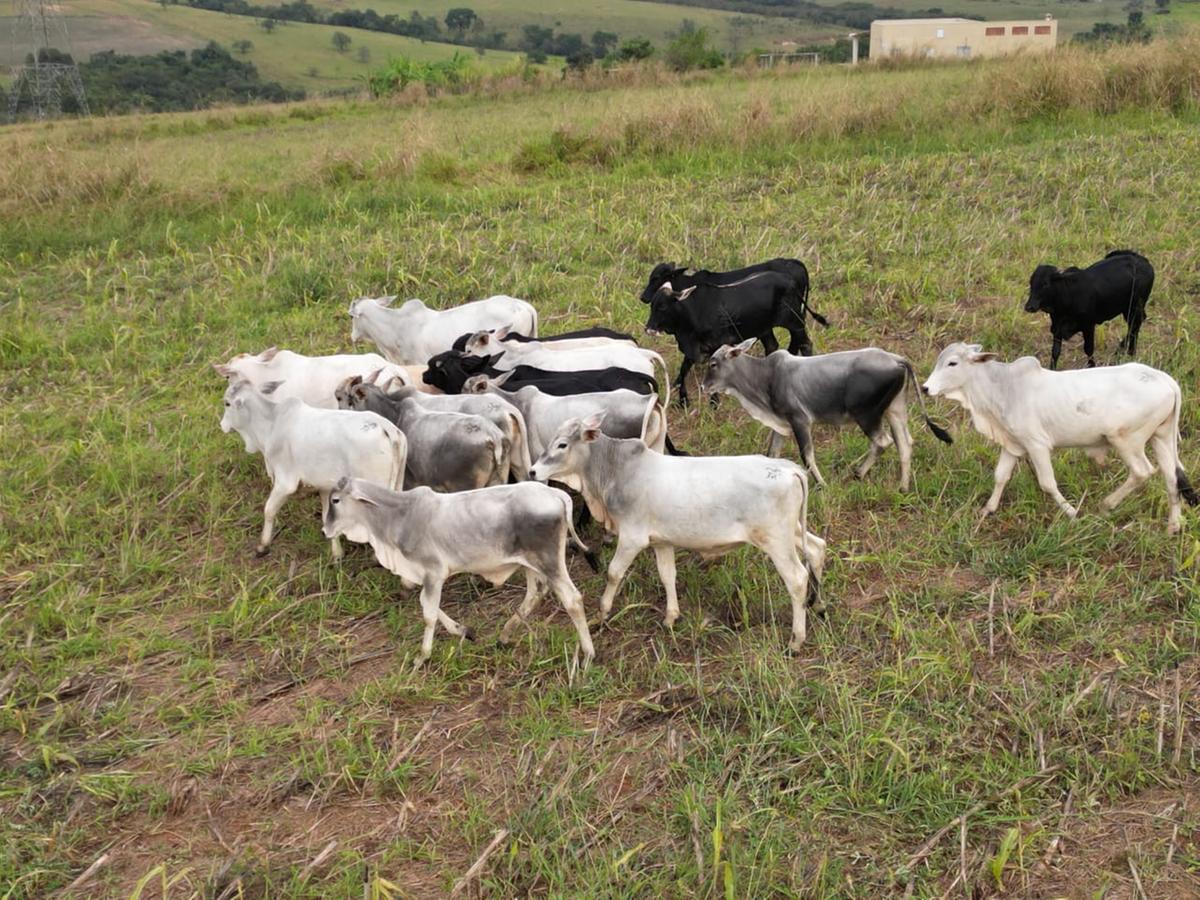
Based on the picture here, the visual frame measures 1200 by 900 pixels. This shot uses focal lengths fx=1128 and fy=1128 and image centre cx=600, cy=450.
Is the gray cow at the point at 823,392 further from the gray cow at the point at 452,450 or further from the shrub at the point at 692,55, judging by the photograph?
the shrub at the point at 692,55

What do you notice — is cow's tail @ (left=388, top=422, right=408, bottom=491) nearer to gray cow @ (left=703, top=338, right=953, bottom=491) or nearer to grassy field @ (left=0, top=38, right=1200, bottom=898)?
grassy field @ (left=0, top=38, right=1200, bottom=898)

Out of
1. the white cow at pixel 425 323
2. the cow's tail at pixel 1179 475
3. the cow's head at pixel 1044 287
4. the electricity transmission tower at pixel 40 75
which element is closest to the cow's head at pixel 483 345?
the white cow at pixel 425 323

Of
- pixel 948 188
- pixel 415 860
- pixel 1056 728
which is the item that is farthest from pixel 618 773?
pixel 948 188

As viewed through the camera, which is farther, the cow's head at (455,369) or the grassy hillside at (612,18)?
the grassy hillside at (612,18)

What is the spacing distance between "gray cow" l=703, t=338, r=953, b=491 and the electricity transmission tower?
91.7 ft

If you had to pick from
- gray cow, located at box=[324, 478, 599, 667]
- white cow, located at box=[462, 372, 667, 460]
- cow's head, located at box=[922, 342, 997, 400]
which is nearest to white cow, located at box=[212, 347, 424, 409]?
white cow, located at box=[462, 372, 667, 460]

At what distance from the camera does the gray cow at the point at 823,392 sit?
5973 mm

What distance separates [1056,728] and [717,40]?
72806 mm

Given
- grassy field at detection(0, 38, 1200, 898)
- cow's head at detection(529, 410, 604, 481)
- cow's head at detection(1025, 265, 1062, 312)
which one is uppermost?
cow's head at detection(1025, 265, 1062, 312)

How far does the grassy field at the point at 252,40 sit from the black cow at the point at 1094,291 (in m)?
46.9

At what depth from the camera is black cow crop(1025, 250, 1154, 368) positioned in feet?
23.4

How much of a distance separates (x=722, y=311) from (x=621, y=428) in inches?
81.1

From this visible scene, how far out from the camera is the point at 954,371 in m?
6.01

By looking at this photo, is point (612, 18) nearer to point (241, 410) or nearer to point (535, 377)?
point (535, 377)
